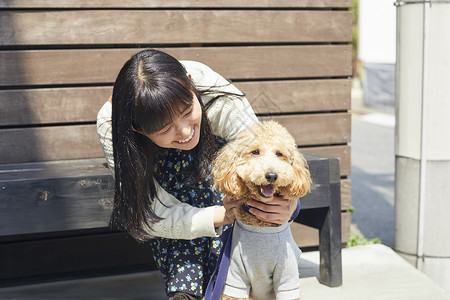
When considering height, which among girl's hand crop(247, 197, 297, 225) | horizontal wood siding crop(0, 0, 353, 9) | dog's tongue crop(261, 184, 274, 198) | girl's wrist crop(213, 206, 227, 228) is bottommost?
girl's wrist crop(213, 206, 227, 228)

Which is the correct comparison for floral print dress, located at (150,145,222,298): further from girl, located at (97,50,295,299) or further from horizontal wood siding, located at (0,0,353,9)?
horizontal wood siding, located at (0,0,353,9)

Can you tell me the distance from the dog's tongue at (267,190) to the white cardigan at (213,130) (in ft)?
1.42

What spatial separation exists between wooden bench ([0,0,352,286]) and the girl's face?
24.4 inches

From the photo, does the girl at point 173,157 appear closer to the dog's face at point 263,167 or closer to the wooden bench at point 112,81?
the dog's face at point 263,167

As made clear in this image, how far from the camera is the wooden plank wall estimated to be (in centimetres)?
318

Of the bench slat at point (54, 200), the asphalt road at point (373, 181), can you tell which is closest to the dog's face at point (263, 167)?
the bench slat at point (54, 200)

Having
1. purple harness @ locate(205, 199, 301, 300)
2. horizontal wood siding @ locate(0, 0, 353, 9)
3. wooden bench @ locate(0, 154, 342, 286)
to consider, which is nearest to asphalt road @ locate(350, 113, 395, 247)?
wooden bench @ locate(0, 154, 342, 286)

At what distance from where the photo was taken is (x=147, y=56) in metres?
2.18

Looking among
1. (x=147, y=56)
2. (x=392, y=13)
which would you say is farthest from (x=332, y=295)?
(x=392, y=13)

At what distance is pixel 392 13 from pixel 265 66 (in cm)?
1008

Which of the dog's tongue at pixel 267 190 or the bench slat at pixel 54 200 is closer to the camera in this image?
the dog's tongue at pixel 267 190

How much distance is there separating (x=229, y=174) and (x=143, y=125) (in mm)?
412

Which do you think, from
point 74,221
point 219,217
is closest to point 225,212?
point 219,217

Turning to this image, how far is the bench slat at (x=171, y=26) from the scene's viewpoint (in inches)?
124
